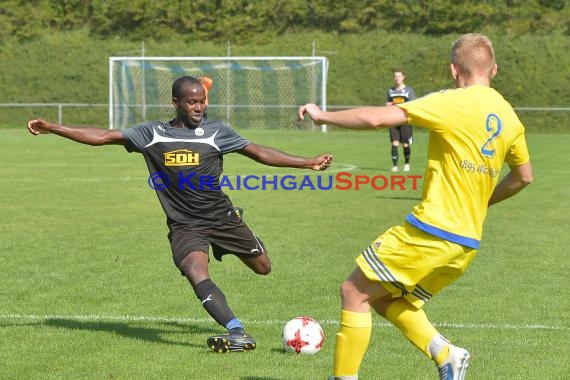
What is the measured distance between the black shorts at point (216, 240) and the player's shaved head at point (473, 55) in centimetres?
263

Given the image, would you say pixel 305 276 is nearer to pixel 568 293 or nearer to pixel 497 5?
pixel 568 293

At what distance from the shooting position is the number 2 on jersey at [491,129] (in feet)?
17.0

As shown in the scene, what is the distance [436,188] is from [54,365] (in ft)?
8.64

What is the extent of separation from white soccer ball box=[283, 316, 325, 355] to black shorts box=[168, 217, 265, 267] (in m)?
0.89

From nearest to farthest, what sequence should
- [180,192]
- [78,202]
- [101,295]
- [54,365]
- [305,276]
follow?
[54,365] → [180,192] → [101,295] → [305,276] → [78,202]

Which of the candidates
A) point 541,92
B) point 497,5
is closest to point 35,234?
point 541,92

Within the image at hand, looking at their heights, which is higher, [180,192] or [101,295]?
[180,192]

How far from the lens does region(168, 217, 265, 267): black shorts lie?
721cm

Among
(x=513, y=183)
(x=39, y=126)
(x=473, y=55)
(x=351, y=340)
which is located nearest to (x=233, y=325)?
(x=351, y=340)

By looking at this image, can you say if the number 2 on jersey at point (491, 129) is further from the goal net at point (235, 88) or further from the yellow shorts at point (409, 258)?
the goal net at point (235, 88)

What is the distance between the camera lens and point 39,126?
7.27 metres

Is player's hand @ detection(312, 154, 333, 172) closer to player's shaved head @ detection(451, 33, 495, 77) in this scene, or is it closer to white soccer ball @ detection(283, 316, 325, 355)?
white soccer ball @ detection(283, 316, 325, 355)

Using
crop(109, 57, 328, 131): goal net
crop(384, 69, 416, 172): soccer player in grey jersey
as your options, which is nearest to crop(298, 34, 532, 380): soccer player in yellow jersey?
crop(384, 69, 416, 172): soccer player in grey jersey

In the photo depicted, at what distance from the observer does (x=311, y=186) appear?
65.4ft
